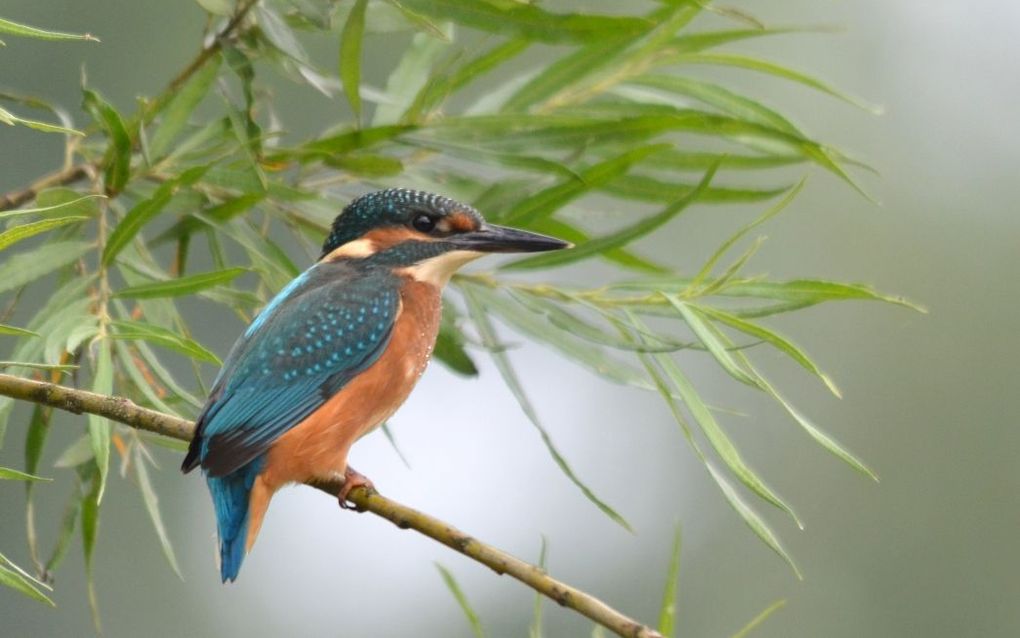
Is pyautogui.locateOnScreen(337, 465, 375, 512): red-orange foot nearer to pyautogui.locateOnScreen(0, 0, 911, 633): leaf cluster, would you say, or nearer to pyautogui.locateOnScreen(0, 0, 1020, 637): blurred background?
pyautogui.locateOnScreen(0, 0, 911, 633): leaf cluster

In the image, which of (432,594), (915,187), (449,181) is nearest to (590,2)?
(915,187)

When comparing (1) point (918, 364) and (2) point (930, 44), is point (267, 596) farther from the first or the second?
(2) point (930, 44)

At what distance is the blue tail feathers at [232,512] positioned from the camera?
83.5 inches

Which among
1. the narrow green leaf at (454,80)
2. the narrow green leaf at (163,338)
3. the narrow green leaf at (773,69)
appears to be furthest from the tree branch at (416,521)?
the narrow green leaf at (773,69)

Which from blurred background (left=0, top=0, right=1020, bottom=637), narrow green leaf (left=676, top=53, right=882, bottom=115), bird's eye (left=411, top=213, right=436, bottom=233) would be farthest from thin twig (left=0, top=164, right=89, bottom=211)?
blurred background (left=0, top=0, right=1020, bottom=637)

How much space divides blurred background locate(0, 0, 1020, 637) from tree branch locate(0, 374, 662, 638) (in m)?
5.90

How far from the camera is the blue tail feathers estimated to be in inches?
83.5

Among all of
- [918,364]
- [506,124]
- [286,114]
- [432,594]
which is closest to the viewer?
[506,124]

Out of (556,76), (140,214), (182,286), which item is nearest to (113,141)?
(140,214)

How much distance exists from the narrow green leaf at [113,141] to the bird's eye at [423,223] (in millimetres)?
475

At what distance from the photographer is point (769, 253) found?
8.60 m

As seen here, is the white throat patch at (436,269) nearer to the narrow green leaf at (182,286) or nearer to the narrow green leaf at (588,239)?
the narrow green leaf at (588,239)

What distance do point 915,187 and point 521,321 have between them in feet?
22.4

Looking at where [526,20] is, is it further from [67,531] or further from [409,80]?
[67,531]
